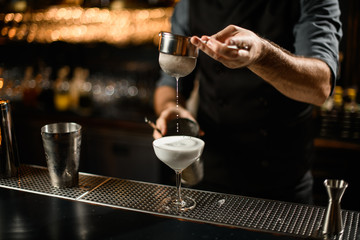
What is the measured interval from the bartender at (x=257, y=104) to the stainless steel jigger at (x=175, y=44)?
0.46m

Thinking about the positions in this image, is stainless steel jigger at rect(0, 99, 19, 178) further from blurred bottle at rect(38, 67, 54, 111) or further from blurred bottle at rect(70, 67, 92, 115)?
blurred bottle at rect(38, 67, 54, 111)

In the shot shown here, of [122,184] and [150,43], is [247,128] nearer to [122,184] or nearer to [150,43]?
[122,184]

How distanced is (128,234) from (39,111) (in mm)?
2999

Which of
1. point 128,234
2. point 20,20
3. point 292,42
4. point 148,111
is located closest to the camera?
point 128,234

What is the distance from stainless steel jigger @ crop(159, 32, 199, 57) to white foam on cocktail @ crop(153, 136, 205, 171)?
27 centimetres

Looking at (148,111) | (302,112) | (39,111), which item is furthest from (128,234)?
(39,111)

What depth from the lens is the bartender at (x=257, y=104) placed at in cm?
165

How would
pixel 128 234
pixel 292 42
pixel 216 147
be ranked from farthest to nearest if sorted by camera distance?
pixel 216 147, pixel 292 42, pixel 128 234

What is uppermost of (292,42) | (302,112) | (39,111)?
(292,42)

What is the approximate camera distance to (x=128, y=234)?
1.04 meters

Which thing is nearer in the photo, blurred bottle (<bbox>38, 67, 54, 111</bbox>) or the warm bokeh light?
the warm bokeh light

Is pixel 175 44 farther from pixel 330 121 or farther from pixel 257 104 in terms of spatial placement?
pixel 330 121

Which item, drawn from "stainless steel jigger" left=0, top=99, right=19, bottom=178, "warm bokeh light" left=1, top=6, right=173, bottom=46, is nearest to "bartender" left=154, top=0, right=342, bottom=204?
"stainless steel jigger" left=0, top=99, right=19, bottom=178

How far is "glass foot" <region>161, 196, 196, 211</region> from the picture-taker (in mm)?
1195
